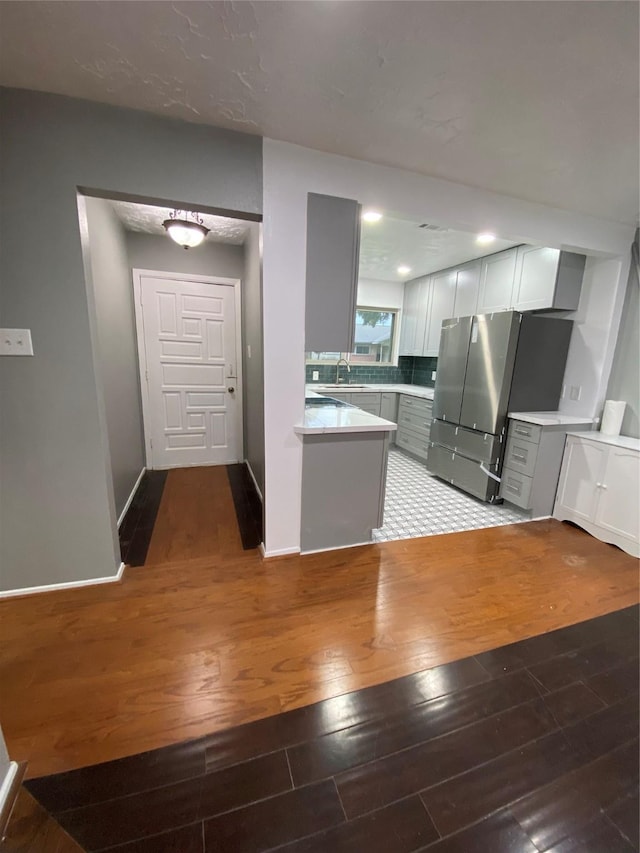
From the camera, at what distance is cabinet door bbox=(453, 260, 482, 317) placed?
3787 millimetres

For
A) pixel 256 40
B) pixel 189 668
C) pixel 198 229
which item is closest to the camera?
pixel 256 40

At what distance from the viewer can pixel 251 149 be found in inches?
68.8

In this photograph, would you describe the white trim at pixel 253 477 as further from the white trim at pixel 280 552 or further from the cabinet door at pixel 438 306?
the cabinet door at pixel 438 306

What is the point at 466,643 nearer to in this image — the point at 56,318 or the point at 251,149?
the point at 56,318

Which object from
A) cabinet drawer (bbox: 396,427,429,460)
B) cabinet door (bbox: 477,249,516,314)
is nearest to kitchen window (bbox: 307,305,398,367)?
cabinet drawer (bbox: 396,427,429,460)

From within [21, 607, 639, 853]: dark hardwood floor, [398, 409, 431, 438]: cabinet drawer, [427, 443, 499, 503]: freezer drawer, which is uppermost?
[398, 409, 431, 438]: cabinet drawer

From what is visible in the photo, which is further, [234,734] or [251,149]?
[251,149]

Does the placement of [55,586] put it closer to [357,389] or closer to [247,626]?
[247,626]

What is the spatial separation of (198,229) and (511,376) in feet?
→ 9.39

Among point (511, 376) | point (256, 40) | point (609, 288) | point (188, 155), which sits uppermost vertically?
point (256, 40)

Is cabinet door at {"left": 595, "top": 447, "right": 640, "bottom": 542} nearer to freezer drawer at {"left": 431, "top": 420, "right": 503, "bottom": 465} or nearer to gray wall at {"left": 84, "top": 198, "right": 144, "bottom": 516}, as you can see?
freezer drawer at {"left": 431, "top": 420, "right": 503, "bottom": 465}

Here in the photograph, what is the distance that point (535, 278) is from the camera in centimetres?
306

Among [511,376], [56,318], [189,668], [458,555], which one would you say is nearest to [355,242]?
[56,318]

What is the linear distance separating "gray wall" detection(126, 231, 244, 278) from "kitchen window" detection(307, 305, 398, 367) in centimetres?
186
